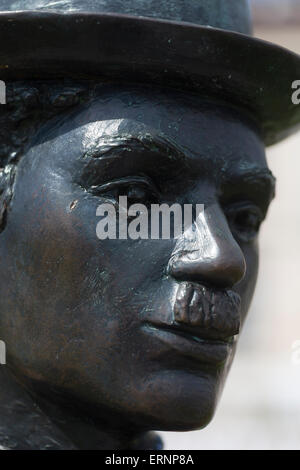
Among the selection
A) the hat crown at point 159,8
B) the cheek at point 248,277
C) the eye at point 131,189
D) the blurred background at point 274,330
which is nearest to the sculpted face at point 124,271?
the eye at point 131,189

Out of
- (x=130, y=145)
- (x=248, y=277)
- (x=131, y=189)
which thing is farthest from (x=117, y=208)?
(x=248, y=277)

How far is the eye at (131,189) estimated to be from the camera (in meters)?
2.41

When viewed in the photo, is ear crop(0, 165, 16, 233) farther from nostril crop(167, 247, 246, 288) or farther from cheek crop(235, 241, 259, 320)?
cheek crop(235, 241, 259, 320)

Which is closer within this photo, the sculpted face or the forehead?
the sculpted face

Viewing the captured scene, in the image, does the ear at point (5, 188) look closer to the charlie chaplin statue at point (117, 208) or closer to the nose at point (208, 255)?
the charlie chaplin statue at point (117, 208)

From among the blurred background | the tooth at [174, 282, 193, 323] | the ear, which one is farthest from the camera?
the blurred background

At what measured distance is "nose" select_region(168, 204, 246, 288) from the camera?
7.68 feet

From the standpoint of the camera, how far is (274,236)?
1000 cm

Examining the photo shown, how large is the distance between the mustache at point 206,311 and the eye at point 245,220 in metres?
0.32

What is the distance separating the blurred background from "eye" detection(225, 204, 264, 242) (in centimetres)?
482

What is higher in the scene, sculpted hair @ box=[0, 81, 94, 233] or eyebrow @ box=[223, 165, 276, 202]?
sculpted hair @ box=[0, 81, 94, 233]

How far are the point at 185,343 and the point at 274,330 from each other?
731cm

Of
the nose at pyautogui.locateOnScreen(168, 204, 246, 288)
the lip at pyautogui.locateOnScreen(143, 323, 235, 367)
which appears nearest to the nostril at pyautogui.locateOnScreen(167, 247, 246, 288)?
the nose at pyautogui.locateOnScreen(168, 204, 246, 288)

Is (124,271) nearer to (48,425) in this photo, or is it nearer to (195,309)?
(195,309)
